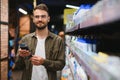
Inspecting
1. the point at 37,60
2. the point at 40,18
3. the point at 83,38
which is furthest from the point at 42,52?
the point at 83,38

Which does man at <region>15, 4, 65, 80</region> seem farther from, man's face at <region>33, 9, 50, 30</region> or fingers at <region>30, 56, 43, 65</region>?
fingers at <region>30, 56, 43, 65</region>

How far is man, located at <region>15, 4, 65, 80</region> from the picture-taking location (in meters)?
3.26

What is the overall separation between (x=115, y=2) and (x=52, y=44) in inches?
98.7

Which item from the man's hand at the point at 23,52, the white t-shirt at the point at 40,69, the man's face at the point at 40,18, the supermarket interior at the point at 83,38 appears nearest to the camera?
the supermarket interior at the point at 83,38

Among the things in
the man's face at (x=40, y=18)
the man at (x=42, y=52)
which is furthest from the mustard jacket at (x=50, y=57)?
the man's face at (x=40, y=18)

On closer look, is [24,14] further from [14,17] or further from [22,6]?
[14,17]

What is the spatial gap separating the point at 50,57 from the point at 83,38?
1.66ft

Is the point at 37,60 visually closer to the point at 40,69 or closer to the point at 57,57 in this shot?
the point at 40,69

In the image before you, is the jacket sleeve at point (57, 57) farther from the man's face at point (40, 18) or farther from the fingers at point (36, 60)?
the man's face at point (40, 18)

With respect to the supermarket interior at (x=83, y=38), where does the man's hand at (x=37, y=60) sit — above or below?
below

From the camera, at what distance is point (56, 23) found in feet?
106

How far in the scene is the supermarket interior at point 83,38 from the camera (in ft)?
3.51

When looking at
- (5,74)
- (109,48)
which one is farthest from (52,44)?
(5,74)

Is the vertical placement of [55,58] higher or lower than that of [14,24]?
lower
